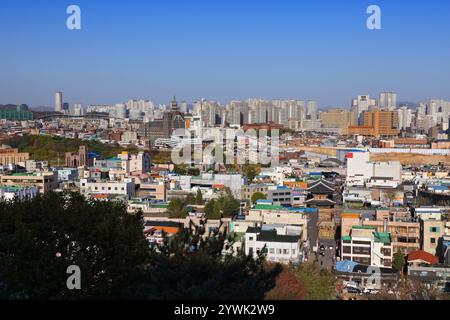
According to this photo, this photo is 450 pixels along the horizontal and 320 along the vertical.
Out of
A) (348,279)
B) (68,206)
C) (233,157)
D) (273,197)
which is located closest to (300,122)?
(233,157)

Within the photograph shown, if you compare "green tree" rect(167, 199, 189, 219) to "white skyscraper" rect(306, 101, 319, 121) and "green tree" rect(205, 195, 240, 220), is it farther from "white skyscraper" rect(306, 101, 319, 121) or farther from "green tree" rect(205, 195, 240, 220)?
"white skyscraper" rect(306, 101, 319, 121)

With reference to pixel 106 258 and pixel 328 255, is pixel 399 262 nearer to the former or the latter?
pixel 328 255

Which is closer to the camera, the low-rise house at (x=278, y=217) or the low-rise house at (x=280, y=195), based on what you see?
the low-rise house at (x=278, y=217)

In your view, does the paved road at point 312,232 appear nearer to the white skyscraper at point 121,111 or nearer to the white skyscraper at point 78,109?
the white skyscraper at point 121,111

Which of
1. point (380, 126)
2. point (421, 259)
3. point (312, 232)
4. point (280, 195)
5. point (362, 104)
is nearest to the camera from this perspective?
point (421, 259)

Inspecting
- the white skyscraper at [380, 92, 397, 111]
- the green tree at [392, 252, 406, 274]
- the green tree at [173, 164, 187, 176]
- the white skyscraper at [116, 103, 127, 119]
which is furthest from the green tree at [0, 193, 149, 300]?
the white skyscraper at [116, 103, 127, 119]

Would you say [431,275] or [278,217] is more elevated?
[278,217]

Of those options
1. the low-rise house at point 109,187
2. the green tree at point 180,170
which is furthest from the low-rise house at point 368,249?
the green tree at point 180,170

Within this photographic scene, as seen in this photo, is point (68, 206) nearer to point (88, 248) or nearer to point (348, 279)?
point (88, 248)

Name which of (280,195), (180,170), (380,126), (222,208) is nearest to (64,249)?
(222,208)

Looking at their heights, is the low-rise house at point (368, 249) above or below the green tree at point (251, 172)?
below

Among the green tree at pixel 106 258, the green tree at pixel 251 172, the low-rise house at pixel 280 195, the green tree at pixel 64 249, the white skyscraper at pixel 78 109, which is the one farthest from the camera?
the white skyscraper at pixel 78 109

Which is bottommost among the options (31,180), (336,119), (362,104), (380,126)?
(31,180)
